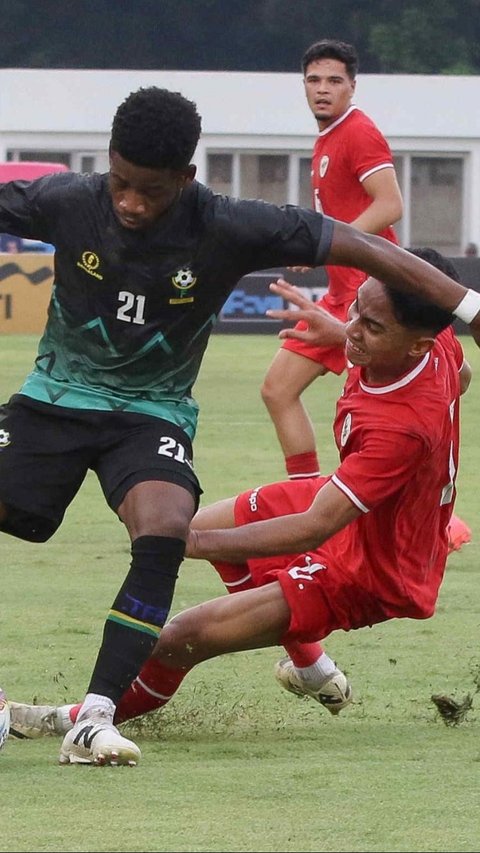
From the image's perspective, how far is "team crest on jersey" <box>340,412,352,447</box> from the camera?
5.62m

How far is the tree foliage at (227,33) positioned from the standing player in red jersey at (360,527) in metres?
54.2

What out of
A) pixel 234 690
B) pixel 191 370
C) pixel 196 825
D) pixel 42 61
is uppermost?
pixel 191 370

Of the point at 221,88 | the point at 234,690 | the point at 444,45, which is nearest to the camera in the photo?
the point at 234,690

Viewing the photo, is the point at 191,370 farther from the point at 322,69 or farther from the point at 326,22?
the point at 326,22

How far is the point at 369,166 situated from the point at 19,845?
5378 mm

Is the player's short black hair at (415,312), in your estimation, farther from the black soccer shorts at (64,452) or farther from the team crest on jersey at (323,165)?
the team crest on jersey at (323,165)

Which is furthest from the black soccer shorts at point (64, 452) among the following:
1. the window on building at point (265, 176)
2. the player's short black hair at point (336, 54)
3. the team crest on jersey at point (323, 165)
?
the window on building at point (265, 176)

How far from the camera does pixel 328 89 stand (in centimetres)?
902

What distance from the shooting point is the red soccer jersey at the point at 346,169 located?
344 inches

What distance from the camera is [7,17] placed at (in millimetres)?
60500

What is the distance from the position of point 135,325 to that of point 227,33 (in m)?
59.5

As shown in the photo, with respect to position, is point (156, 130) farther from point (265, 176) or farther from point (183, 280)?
point (265, 176)

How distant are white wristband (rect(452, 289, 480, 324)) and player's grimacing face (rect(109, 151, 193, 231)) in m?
0.85

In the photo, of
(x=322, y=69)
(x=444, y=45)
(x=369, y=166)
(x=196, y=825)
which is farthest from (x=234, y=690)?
(x=444, y=45)
